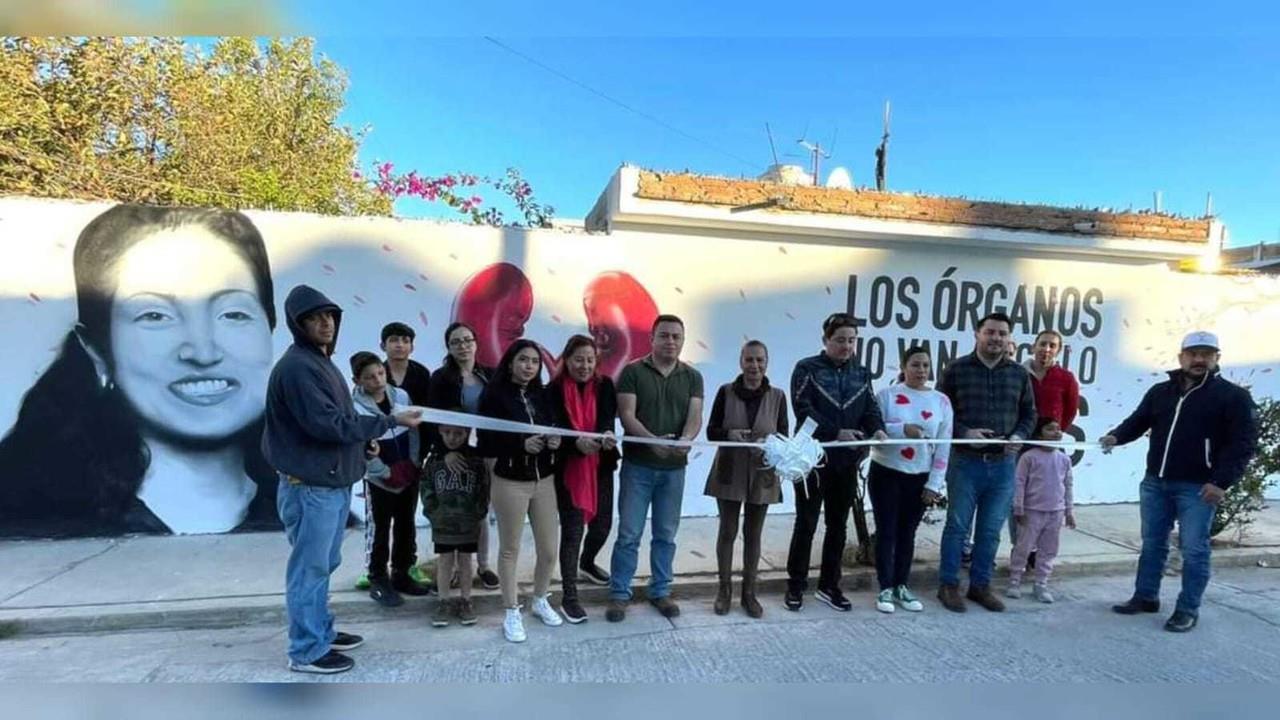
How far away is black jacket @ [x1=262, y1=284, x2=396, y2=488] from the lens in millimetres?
3141

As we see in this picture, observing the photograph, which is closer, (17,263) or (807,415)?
(807,415)

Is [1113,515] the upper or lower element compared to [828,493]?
lower

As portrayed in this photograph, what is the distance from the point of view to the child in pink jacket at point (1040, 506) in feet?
15.5

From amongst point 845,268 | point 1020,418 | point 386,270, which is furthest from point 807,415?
point 386,270

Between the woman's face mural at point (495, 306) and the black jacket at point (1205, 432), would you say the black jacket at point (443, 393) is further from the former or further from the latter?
the black jacket at point (1205, 432)

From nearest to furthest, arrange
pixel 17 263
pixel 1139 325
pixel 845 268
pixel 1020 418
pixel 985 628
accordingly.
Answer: pixel 985 628 → pixel 1020 418 → pixel 17 263 → pixel 845 268 → pixel 1139 325

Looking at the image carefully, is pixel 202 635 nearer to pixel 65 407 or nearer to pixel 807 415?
pixel 65 407

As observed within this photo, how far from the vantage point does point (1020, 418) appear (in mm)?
4520

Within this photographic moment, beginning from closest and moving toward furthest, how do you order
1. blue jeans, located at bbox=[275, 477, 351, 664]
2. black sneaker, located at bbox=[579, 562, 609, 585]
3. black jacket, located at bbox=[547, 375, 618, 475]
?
blue jeans, located at bbox=[275, 477, 351, 664]
black jacket, located at bbox=[547, 375, 618, 475]
black sneaker, located at bbox=[579, 562, 609, 585]

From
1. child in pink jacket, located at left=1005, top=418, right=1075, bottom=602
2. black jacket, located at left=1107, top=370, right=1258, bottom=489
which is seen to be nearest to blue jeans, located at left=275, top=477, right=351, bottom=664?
child in pink jacket, located at left=1005, top=418, right=1075, bottom=602

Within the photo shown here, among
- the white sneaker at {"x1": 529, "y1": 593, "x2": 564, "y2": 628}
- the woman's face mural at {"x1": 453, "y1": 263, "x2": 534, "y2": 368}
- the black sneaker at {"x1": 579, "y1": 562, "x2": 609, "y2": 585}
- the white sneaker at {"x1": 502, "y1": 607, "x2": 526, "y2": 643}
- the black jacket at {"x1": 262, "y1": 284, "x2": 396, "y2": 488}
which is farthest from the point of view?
the woman's face mural at {"x1": 453, "y1": 263, "x2": 534, "y2": 368}

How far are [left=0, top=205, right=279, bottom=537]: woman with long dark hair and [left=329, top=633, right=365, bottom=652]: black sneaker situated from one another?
256 centimetres

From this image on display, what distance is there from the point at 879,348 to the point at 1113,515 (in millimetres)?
2996

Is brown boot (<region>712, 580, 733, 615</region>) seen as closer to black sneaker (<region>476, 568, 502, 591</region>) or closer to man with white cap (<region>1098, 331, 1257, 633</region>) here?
black sneaker (<region>476, 568, 502, 591</region>)
